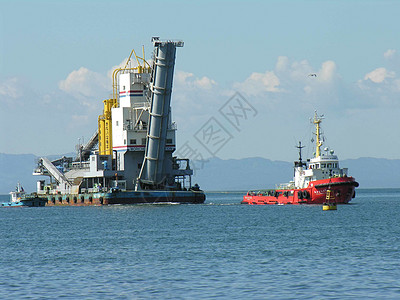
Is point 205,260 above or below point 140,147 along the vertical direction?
below

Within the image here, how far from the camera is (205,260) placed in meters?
40.8

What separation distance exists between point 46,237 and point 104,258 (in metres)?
16.4

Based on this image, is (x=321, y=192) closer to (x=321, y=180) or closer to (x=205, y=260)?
→ (x=321, y=180)

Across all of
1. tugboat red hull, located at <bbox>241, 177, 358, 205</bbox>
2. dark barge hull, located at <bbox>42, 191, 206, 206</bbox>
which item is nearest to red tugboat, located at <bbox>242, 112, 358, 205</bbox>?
tugboat red hull, located at <bbox>241, 177, 358, 205</bbox>

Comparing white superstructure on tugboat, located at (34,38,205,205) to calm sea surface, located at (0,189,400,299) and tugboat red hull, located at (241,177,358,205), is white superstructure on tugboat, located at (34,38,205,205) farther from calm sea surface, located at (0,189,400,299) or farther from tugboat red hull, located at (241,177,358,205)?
calm sea surface, located at (0,189,400,299)

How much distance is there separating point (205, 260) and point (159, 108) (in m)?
54.0

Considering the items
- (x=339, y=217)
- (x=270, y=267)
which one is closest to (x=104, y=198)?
(x=339, y=217)

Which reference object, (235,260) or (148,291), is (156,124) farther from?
(148,291)

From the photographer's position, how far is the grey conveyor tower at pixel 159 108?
9219 centimetres

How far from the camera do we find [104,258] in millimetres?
42625

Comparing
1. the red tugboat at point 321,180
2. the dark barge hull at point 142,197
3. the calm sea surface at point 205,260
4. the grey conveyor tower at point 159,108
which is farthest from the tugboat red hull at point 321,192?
the calm sea surface at point 205,260

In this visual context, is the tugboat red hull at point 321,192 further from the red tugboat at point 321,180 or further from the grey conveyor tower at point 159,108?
the grey conveyor tower at point 159,108

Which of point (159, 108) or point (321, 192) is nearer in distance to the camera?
point (321, 192)

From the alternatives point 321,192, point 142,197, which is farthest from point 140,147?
point 321,192
